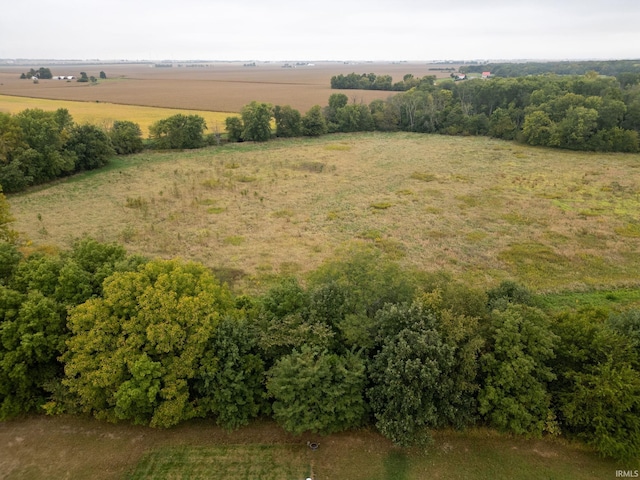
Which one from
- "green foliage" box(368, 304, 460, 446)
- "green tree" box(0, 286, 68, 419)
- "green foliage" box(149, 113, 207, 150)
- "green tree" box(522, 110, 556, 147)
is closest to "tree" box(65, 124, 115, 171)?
"green foliage" box(149, 113, 207, 150)

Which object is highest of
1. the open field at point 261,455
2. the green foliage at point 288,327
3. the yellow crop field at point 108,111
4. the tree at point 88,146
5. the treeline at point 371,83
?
the treeline at point 371,83

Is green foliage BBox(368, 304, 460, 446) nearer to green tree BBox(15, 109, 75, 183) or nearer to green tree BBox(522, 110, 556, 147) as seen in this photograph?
green tree BBox(15, 109, 75, 183)

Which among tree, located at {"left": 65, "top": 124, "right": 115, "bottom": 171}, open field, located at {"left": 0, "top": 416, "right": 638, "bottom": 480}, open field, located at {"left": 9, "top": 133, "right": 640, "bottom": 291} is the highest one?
tree, located at {"left": 65, "top": 124, "right": 115, "bottom": 171}

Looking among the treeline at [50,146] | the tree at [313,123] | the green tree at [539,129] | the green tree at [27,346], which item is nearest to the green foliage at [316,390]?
the green tree at [27,346]

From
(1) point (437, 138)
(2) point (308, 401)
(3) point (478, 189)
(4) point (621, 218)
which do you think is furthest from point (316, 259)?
(1) point (437, 138)

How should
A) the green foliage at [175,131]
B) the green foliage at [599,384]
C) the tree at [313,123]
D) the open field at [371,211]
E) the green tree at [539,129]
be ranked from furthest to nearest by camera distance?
the tree at [313,123] → the green foliage at [175,131] → the green tree at [539,129] → the open field at [371,211] → the green foliage at [599,384]

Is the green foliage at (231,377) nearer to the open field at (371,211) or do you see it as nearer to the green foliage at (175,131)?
the open field at (371,211)

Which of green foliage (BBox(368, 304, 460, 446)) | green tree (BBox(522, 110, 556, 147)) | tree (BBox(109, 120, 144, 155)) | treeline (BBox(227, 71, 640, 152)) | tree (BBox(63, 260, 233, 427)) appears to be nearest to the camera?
green foliage (BBox(368, 304, 460, 446))

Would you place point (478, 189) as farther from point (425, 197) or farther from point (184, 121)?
point (184, 121)
